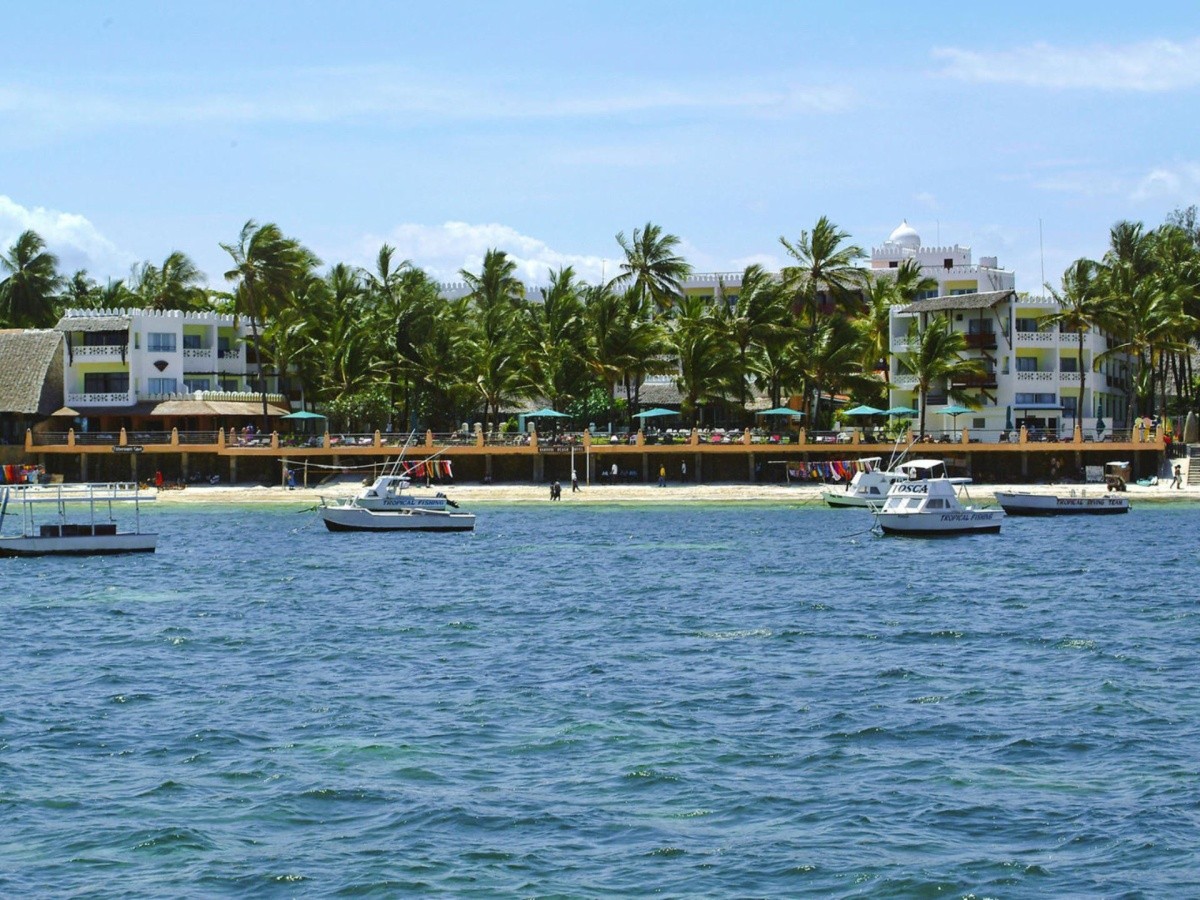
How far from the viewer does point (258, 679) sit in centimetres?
3238

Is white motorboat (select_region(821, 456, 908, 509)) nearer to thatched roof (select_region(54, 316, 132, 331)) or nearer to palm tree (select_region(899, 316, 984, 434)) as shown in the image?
palm tree (select_region(899, 316, 984, 434))

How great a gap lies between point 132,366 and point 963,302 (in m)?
50.8

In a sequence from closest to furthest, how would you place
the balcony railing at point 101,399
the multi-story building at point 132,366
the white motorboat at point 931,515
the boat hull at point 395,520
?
the white motorboat at point 931,515 < the boat hull at point 395,520 < the multi-story building at point 132,366 < the balcony railing at point 101,399

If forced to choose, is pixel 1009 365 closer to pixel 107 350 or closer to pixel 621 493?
pixel 621 493

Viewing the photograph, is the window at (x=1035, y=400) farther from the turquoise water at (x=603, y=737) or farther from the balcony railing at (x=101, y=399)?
the balcony railing at (x=101, y=399)

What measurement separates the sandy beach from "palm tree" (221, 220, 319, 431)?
9810 mm

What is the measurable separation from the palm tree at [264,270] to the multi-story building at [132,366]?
15.6 ft

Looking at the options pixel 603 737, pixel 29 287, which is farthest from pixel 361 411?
pixel 603 737

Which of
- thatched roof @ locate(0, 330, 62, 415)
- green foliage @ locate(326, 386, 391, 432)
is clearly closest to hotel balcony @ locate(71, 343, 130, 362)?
thatched roof @ locate(0, 330, 62, 415)

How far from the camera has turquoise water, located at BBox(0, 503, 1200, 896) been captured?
20156mm

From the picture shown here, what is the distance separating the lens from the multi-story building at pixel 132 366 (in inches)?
3942

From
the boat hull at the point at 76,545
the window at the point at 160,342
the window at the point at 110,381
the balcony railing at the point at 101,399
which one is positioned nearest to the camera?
the boat hull at the point at 76,545

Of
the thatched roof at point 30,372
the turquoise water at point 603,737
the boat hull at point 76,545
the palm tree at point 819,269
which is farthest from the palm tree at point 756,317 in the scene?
the turquoise water at point 603,737

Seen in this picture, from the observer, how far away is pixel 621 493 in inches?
3487
